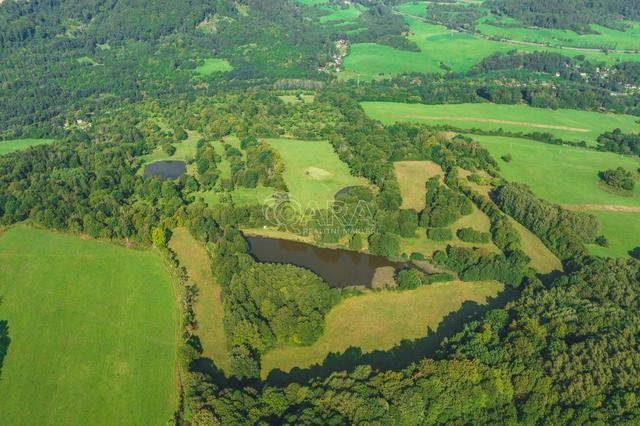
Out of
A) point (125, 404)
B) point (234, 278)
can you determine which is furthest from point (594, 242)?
point (125, 404)

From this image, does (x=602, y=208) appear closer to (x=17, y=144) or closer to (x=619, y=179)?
(x=619, y=179)

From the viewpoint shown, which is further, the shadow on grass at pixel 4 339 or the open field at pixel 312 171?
the open field at pixel 312 171

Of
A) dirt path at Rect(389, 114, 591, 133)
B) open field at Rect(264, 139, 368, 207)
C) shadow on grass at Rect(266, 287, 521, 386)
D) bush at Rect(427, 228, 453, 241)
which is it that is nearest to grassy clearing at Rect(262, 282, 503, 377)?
shadow on grass at Rect(266, 287, 521, 386)

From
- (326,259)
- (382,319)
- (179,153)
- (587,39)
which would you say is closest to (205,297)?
(326,259)

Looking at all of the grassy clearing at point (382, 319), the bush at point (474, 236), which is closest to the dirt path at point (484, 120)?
the bush at point (474, 236)

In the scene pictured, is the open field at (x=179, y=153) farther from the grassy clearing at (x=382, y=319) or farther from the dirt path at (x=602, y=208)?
the dirt path at (x=602, y=208)

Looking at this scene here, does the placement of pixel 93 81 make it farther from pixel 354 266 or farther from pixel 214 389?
pixel 214 389
